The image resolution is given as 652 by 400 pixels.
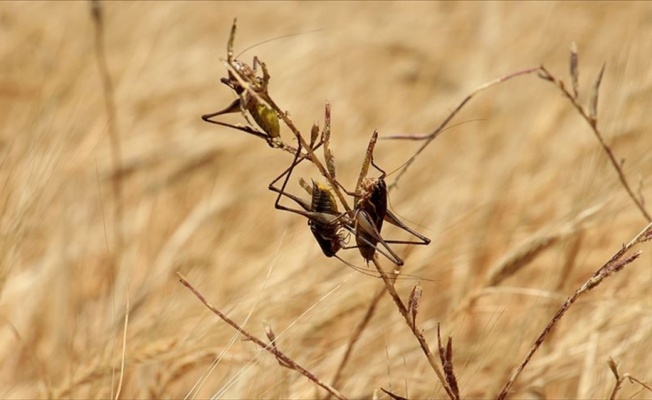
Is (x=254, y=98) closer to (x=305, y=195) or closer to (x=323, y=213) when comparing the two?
(x=323, y=213)

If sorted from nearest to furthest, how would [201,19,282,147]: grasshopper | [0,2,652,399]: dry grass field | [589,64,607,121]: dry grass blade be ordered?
[201,19,282,147]: grasshopper → [589,64,607,121]: dry grass blade → [0,2,652,399]: dry grass field

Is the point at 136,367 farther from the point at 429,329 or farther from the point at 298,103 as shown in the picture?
the point at 298,103

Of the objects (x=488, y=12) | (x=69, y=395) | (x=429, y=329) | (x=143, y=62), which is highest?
(x=488, y=12)

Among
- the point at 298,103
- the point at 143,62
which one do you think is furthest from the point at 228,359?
the point at 298,103

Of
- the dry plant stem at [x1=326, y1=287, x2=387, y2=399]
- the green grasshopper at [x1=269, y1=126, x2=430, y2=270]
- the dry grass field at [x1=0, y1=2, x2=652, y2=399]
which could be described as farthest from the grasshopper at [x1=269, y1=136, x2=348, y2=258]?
the dry plant stem at [x1=326, y1=287, x2=387, y2=399]

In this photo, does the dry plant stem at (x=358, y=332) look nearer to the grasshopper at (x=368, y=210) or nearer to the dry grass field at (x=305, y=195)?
the dry grass field at (x=305, y=195)

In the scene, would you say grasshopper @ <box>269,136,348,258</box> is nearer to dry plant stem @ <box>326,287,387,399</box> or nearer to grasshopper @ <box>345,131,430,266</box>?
grasshopper @ <box>345,131,430,266</box>

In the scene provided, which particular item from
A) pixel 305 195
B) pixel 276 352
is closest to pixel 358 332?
pixel 276 352

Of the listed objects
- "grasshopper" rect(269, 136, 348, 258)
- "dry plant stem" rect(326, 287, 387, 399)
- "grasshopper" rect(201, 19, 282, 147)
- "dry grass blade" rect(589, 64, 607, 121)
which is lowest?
"grasshopper" rect(269, 136, 348, 258)
